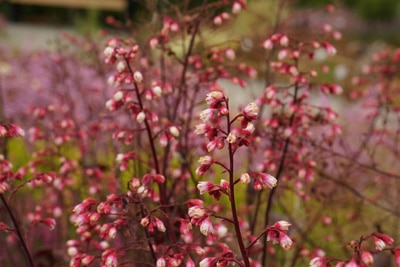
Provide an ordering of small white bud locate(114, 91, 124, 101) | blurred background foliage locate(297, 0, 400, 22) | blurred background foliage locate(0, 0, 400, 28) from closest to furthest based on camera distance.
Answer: small white bud locate(114, 91, 124, 101), blurred background foliage locate(0, 0, 400, 28), blurred background foliage locate(297, 0, 400, 22)

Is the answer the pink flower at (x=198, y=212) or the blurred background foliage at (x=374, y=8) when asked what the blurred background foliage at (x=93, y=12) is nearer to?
the blurred background foliage at (x=374, y=8)


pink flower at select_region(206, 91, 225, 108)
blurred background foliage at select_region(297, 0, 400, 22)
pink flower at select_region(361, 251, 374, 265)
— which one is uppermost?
pink flower at select_region(206, 91, 225, 108)

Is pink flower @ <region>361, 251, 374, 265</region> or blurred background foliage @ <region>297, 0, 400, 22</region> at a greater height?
pink flower @ <region>361, 251, 374, 265</region>

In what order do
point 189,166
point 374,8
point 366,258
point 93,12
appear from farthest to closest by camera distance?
point 374,8, point 93,12, point 189,166, point 366,258

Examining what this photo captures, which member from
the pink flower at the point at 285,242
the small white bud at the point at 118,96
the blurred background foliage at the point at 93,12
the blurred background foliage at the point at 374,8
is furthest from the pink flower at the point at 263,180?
the blurred background foliage at the point at 374,8

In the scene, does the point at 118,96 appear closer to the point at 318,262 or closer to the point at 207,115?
the point at 207,115

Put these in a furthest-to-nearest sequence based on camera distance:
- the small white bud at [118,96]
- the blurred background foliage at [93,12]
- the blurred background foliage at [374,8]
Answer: the blurred background foliage at [374,8] < the blurred background foliage at [93,12] < the small white bud at [118,96]

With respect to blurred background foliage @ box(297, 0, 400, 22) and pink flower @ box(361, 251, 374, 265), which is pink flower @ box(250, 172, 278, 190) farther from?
blurred background foliage @ box(297, 0, 400, 22)

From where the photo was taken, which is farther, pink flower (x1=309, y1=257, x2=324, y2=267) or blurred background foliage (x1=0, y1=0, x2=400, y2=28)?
blurred background foliage (x1=0, y1=0, x2=400, y2=28)

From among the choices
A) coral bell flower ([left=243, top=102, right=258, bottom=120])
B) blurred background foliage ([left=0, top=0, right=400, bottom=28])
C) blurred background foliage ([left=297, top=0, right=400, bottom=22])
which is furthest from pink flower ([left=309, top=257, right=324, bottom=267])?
blurred background foliage ([left=297, top=0, right=400, bottom=22])

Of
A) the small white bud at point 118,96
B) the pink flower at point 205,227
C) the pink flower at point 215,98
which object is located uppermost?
the pink flower at point 215,98

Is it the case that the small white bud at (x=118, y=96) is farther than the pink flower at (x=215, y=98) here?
Yes

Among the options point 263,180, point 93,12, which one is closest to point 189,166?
point 263,180

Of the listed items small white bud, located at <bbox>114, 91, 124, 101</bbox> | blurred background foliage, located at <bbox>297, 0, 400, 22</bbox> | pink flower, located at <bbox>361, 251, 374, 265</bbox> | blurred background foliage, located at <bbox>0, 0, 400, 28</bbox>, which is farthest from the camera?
blurred background foliage, located at <bbox>297, 0, 400, 22</bbox>
